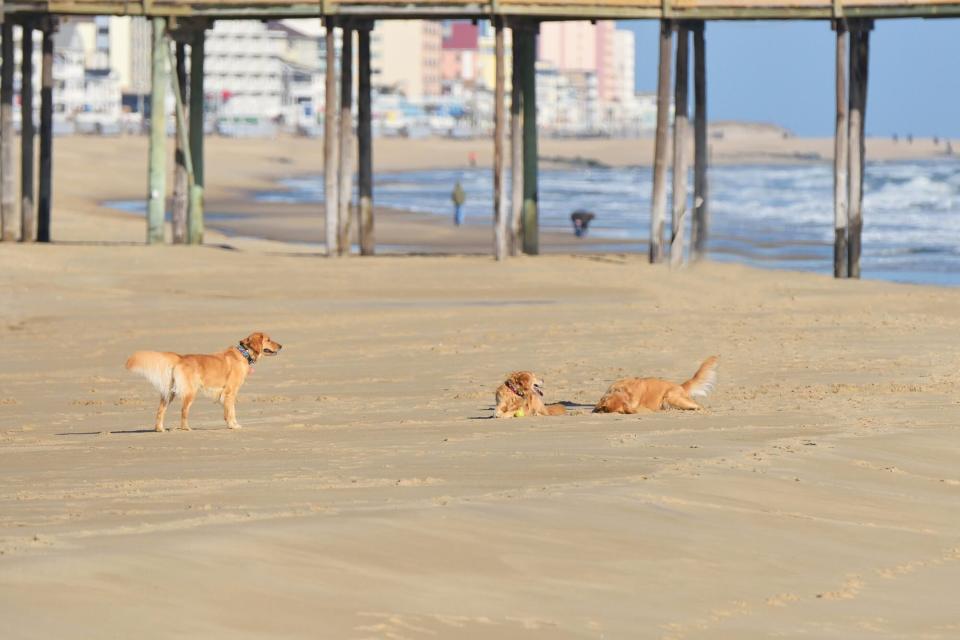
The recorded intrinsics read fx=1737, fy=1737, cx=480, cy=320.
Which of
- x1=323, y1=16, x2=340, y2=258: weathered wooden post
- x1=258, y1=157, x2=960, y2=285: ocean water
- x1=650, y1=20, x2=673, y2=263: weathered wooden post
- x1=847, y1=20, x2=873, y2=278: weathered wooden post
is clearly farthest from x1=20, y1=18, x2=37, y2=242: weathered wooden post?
x1=847, y1=20, x2=873, y2=278: weathered wooden post

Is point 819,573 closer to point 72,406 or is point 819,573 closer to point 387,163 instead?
point 72,406

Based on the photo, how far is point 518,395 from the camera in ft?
34.8

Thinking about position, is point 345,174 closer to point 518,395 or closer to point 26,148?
point 26,148

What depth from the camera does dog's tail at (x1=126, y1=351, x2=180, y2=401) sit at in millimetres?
9766

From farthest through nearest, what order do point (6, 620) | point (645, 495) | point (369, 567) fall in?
point (645, 495) < point (369, 567) < point (6, 620)

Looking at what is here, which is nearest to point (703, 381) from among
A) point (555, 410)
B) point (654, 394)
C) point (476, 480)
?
point (654, 394)

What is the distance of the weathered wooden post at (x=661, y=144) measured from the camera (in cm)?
2245

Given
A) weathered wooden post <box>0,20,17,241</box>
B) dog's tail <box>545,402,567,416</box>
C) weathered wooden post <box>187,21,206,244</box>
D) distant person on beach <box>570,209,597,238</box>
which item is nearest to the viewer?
dog's tail <box>545,402,567,416</box>

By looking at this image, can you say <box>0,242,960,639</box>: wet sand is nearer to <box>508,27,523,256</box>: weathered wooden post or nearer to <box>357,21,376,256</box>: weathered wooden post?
<box>508,27,523,256</box>: weathered wooden post

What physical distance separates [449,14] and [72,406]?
12526mm

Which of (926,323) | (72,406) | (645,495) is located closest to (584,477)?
(645,495)

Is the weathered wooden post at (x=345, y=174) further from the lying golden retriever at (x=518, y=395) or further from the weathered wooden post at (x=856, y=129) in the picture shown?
the lying golden retriever at (x=518, y=395)

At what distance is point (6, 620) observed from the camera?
489 cm

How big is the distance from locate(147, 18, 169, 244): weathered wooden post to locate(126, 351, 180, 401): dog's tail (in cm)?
1336
